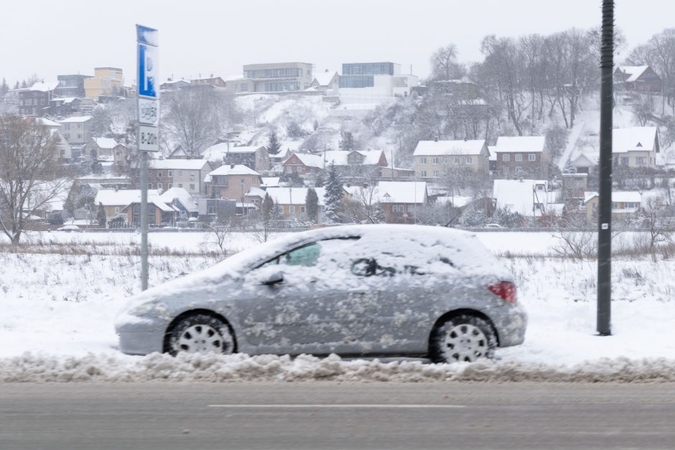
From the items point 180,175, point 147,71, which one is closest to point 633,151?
point 180,175

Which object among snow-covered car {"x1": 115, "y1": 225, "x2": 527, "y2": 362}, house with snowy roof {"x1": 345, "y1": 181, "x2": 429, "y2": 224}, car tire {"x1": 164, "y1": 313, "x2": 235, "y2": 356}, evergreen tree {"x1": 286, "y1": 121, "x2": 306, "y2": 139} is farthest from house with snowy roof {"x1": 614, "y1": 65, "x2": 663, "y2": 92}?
car tire {"x1": 164, "y1": 313, "x2": 235, "y2": 356}

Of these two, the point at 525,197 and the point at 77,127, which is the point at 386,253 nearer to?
the point at 525,197

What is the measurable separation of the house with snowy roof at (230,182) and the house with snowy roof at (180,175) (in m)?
1.07

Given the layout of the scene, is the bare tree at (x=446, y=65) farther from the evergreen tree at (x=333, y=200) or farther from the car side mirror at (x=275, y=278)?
the car side mirror at (x=275, y=278)

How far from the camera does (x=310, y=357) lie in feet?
34.2

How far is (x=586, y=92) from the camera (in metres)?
140

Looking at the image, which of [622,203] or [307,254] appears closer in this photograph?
[307,254]

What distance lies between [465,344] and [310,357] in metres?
1.75

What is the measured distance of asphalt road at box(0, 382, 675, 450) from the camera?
726 cm

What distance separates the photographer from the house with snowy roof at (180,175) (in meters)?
102

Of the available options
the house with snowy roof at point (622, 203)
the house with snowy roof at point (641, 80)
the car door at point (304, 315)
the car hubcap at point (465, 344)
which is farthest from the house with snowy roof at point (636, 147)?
the car door at point (304, 315)

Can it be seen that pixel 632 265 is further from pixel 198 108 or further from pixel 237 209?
pixel 198 108

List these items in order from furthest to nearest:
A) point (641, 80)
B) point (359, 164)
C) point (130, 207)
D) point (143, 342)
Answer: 1. point (641, 80)
2. point (359, 164)
3. point (130, 207)
4. point (143, 342)

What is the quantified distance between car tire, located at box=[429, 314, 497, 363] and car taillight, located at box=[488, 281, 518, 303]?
0.36 m
